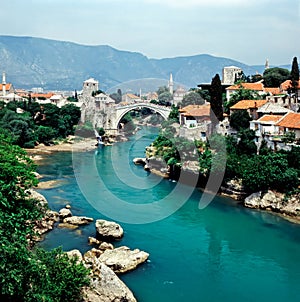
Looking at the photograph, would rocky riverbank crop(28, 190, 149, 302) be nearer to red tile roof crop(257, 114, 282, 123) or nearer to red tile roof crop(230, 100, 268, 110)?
red tile roof crop(257, 114, 282, 123)

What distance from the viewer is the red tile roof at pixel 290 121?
1891 cm

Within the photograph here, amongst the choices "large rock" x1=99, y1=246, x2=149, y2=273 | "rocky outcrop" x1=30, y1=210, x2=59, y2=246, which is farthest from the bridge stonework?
"large rock" x1=99, y1=246, x2=149, y2=273

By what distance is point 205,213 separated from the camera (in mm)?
17484

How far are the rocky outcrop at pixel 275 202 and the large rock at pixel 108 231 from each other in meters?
6.30

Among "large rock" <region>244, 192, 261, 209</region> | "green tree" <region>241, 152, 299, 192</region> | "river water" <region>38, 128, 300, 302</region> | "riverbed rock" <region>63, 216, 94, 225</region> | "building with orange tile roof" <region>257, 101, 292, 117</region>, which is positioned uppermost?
"building with orange tile roof" <region>257, 101, 292, 117</region>

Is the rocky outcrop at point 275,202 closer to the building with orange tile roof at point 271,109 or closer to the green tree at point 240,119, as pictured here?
the green tree at point 240,119

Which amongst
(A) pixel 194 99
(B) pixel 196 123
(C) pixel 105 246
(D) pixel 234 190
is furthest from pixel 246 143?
(A) pixel 194 99

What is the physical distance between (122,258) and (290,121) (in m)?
11.1

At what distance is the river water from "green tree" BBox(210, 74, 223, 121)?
4954 mm

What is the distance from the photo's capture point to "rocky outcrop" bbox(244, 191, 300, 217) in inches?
668

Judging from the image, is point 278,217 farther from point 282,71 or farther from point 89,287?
point 282,71

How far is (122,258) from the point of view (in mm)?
12281

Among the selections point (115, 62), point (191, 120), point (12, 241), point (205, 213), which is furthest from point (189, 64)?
point (12, 241)

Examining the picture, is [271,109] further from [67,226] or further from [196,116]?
[67,226]
